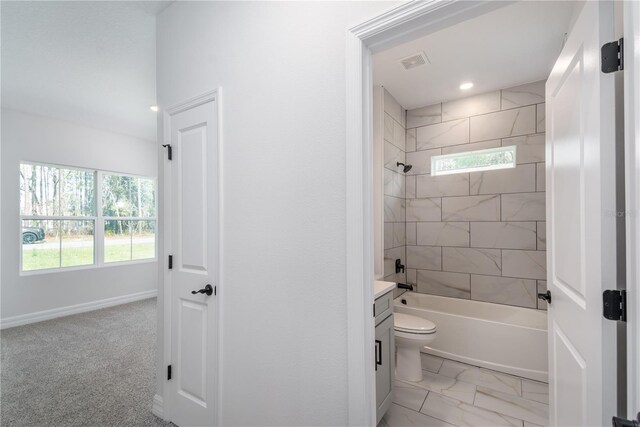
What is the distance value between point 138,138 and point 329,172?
5115mm

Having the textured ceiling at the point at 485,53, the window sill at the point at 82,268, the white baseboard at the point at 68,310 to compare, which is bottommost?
the white baseboard at the point at 68,310

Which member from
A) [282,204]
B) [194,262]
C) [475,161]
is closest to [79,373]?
[194,262]

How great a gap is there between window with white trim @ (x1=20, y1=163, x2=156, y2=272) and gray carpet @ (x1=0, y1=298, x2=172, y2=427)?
0.99m

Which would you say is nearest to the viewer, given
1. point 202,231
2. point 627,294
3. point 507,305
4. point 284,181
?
point 627,294

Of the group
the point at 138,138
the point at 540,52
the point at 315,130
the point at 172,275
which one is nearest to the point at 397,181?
the point at 540,52

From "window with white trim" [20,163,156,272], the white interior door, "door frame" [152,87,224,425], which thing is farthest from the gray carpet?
"window with white trim" [20,163,156,272]

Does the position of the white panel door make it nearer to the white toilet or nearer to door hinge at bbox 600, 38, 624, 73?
door hinge at bbox 600, 38, 624, 73

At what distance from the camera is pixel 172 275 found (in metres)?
1.90

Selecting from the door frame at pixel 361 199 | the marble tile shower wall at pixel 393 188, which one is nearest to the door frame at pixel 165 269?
the door frame at pixel 361 199

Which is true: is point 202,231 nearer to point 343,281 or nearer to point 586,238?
point 343,281

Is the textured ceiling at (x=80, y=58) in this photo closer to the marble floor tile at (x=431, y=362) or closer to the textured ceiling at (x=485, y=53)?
the textured ceiling at (x=485, y=53)

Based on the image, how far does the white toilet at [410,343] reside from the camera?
2.28 metres

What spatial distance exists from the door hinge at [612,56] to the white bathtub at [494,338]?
2.38 metres

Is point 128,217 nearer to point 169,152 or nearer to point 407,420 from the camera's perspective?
point 169,152
